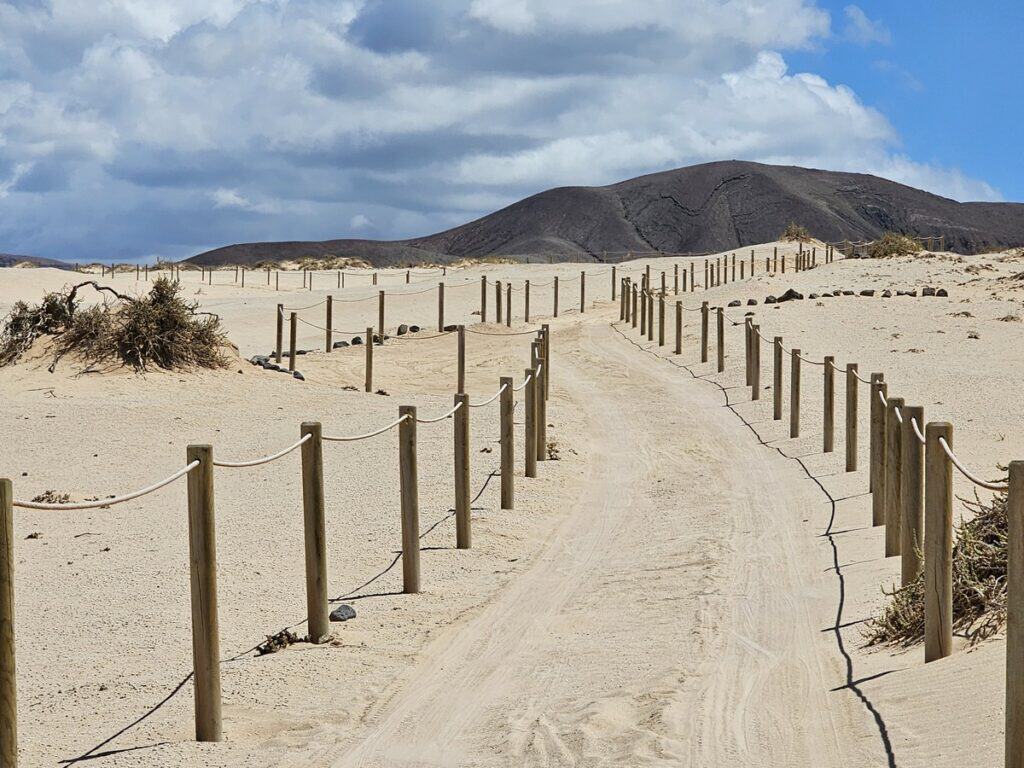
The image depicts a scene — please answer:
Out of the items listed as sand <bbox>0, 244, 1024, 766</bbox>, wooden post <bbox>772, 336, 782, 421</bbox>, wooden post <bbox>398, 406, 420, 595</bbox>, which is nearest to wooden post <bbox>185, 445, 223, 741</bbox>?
sand <bbox>0, 244, 1024, 766</bbox>

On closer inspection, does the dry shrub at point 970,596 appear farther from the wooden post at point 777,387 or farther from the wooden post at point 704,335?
the wooden post at point 704,335

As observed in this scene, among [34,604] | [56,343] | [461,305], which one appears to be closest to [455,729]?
[34,604]

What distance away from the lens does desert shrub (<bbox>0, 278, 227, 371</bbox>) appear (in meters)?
20.6

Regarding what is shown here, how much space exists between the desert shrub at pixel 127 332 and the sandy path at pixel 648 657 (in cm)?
1057

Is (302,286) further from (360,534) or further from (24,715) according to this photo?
(24,715)

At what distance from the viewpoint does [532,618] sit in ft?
25.8

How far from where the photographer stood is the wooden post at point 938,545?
19.1 ft

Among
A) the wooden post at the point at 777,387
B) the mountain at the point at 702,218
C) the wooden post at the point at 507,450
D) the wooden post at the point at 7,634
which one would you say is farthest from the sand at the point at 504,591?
the mountain at the point at 702,218

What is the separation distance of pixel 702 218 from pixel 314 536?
14308 centimetres

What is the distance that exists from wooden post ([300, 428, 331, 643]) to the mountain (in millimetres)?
120657

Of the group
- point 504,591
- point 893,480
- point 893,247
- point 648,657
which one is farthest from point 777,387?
point 893,247

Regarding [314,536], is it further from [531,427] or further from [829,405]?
[829,405]

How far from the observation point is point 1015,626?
4.55m

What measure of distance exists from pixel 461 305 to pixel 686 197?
112 metres
